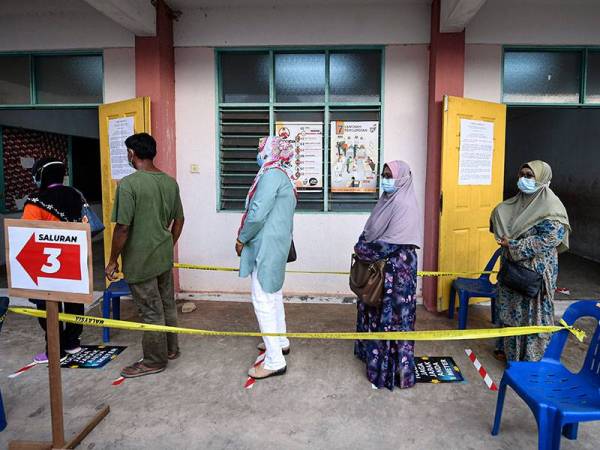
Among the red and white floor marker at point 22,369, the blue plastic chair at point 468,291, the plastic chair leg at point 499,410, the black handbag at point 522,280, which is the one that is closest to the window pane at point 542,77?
the blue plastic chair at point 468,291

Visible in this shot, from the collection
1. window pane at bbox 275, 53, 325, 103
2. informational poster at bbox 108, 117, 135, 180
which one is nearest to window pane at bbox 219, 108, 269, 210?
window pane at bbox 275, 53, 325, 103

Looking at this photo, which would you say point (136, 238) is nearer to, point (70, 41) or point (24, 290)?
point (24, 290)

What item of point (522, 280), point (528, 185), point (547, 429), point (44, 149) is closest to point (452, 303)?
point (522, 280)

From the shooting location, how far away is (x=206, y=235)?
4.79 metres

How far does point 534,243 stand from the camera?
284 centimetres

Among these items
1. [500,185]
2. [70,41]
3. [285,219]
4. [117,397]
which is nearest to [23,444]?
[117,397]

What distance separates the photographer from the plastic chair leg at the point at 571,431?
2301mm

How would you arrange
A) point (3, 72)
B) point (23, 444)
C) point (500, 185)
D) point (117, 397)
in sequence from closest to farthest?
point (23, 444), point (117, 397), point (500, 185), point (3, 72)

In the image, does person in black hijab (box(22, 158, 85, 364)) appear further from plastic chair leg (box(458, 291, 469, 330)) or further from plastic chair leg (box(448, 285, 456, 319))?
plastic chair leg (box(448, 285, 456, 319))

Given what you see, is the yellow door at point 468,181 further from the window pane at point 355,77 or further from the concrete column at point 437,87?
the window pane at point 355,77

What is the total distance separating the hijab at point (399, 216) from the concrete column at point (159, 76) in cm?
263

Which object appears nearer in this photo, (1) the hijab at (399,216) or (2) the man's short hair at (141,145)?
(1) the hijab at (399,216)

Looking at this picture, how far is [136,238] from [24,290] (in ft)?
2.53

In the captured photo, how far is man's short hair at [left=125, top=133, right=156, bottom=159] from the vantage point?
2902mm
